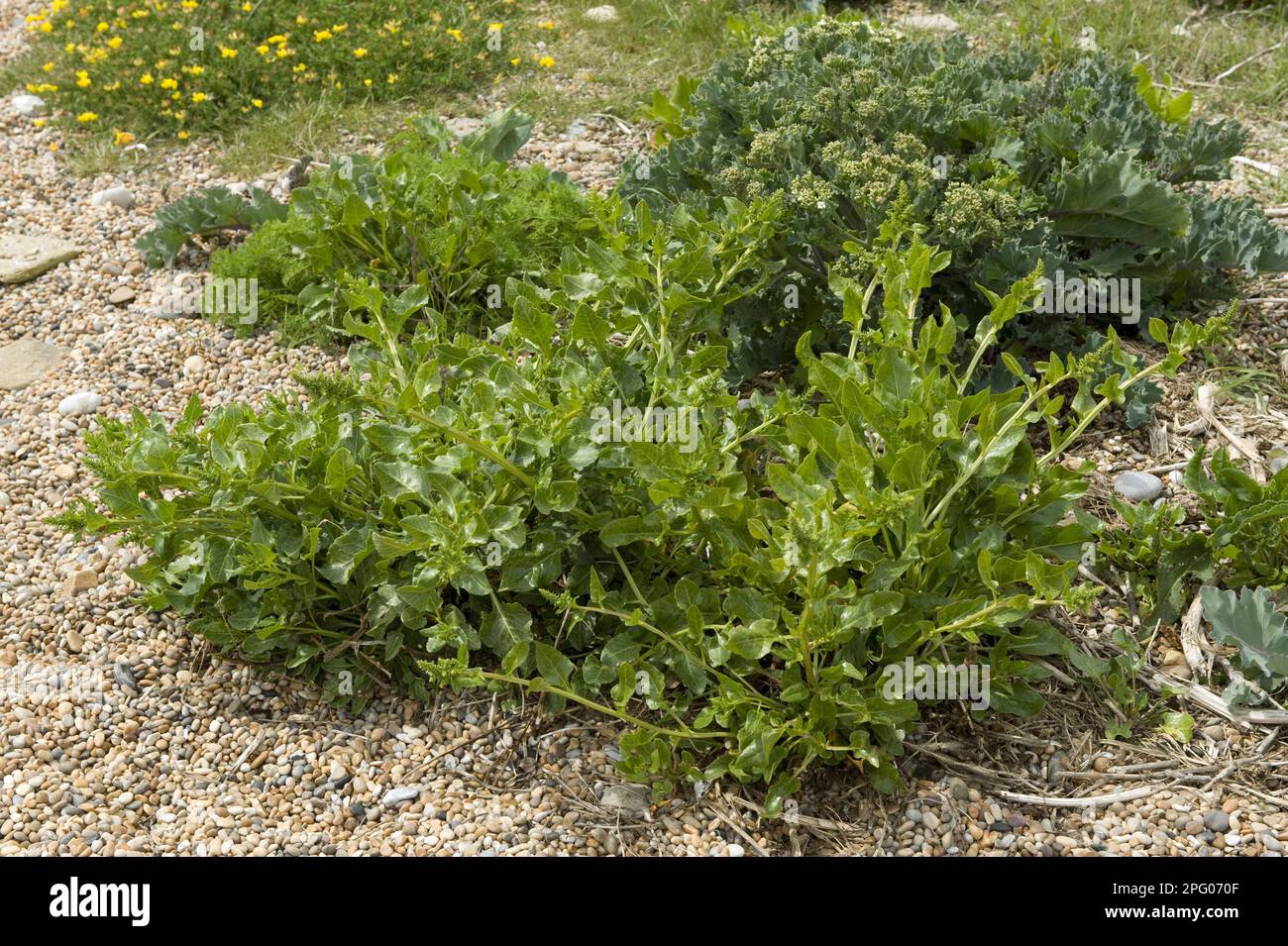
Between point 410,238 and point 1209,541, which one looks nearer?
point 1209,541

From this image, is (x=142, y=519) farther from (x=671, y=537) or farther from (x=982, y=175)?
(x=982, y=175)

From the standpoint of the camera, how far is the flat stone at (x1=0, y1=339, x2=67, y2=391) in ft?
13.8

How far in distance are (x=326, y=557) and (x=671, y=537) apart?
81 centimetres

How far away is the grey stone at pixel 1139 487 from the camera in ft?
10.8

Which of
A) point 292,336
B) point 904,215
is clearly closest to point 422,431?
point 904,215

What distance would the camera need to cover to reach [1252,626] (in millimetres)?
2693

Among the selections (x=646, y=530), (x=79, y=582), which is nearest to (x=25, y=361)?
(x=79, y=582)

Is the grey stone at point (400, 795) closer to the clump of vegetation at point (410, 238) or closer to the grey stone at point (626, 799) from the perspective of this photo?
the grey stone at point (626, 799)

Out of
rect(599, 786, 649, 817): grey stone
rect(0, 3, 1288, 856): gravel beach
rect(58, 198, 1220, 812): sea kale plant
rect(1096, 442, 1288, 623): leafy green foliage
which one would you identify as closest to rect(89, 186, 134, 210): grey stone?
rect(0, 3, 1288, 856): gravel beach
